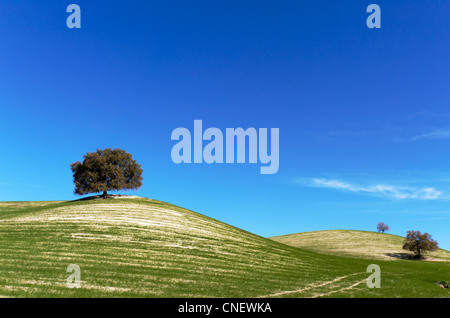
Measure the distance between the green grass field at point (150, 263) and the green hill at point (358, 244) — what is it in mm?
43387

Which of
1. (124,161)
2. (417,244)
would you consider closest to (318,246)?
(417,244)

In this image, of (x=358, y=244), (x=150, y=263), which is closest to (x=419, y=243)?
(x=358, y=244)

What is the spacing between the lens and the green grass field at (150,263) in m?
25.2

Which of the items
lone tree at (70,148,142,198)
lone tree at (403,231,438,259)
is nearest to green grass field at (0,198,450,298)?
lone tree at (70,148,142,198)

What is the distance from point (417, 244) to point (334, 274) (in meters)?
60.1

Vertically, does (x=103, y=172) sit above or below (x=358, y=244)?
above

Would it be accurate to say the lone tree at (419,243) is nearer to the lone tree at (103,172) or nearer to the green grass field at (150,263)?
the green grass field at (150,263)

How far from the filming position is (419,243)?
85.4 metres

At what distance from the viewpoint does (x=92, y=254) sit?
3581cm

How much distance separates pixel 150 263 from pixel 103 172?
1993 inches

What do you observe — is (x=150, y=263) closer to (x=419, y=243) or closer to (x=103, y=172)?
(x=103, y=172)
